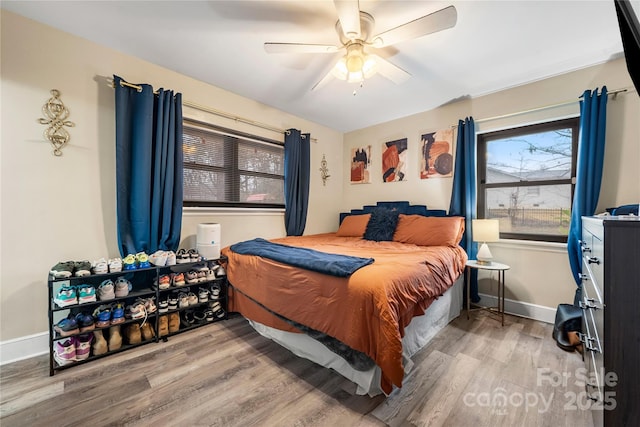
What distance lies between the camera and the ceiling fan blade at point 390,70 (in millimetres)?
1857

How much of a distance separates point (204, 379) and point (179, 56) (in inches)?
103

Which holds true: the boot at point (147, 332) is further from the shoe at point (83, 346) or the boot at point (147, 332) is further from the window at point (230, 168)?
the window at point (230, 168)

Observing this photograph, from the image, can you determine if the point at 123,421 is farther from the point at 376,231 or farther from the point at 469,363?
the point at 376,231

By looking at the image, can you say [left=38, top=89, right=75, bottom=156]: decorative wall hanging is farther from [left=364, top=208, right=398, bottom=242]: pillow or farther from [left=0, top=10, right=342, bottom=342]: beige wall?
[left=364, top=208, right=398, bottom=242]: pillow

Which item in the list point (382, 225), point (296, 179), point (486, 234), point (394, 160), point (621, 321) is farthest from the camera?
point (394, 160)

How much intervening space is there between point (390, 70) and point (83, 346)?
10.0 feet

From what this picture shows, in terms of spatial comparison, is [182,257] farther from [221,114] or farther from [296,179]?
[296,179]

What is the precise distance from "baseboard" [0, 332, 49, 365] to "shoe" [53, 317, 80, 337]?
37 cm

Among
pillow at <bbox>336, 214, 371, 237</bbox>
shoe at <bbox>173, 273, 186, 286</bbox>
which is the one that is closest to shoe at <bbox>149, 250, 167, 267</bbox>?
shoe at <bbox>173, 273, 186, 286</bbox>

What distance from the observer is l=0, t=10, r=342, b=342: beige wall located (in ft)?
5.57

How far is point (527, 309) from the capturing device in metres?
2.46

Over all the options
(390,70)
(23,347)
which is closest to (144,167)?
(23,347)

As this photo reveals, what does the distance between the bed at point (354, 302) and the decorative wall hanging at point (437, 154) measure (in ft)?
2.84

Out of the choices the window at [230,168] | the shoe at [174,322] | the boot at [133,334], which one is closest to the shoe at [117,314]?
the boot at [133,334]
